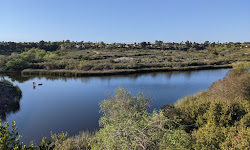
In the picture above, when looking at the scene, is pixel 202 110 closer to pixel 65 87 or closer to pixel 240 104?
pixel 240 104

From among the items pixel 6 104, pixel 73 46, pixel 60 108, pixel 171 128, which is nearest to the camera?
pixel 171 128

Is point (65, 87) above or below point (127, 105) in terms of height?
below

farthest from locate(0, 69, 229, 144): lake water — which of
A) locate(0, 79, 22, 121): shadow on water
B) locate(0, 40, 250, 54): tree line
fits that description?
locate(0, 40, 250, 54): tree line

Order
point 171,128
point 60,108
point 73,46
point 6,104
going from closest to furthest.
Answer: point 171,128 < point 6,104 < point 60,108 < point 73,46

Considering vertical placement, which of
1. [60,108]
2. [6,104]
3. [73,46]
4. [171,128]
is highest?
[73,46]

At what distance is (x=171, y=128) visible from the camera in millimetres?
8141

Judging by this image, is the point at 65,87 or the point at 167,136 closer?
the point at 167,136

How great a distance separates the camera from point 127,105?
11.6 meters

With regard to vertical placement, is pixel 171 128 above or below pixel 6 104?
above

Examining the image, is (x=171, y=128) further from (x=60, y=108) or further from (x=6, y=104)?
(x=6, y=104)

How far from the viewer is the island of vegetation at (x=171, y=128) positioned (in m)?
6.21

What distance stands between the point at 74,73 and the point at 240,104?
33377 millimetres

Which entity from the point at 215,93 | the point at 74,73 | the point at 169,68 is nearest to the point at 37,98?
the point at 74,73

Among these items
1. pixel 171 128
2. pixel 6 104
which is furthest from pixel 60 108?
pixel 171 128
